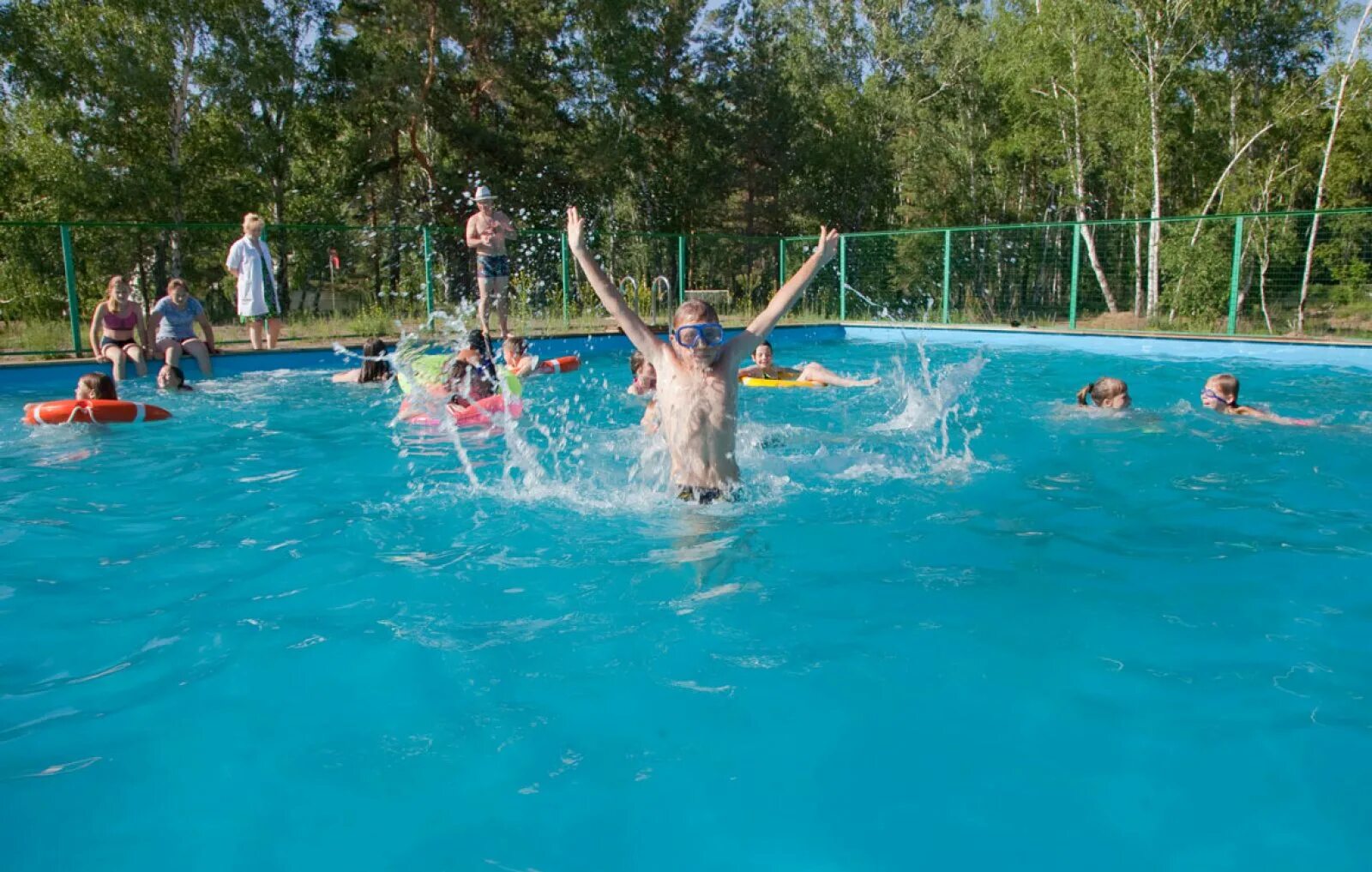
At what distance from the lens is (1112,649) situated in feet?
11.8

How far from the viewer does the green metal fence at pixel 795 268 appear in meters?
15.5

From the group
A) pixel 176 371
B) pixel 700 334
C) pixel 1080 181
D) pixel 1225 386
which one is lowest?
pixel 1225 386

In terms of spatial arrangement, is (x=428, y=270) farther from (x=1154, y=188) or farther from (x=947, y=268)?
(x=1154, y=188)

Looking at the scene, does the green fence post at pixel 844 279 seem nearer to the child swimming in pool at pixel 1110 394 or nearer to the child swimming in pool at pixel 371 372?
the child swimming in pool at pixel 371 372

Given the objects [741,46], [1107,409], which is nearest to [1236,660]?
[1107,409]

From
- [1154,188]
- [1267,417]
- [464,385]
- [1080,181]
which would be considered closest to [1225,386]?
[1267,417]

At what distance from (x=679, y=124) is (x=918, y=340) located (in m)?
12.7

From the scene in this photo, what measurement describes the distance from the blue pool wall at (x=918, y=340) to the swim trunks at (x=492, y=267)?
2726 millimetres

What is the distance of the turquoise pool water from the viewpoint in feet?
8.36

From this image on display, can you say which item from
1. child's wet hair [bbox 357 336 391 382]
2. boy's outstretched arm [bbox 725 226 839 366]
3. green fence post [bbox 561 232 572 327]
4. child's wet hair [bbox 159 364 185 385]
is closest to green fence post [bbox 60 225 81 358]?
child's wet hair [bbox 159 364 185 385]

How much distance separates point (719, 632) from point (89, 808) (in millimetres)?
2153

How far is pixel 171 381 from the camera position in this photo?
1048 centimetres

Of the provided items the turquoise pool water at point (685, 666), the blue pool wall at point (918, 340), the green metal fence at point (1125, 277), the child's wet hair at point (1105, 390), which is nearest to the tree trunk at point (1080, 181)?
the green metal fence at point (1125, 277)

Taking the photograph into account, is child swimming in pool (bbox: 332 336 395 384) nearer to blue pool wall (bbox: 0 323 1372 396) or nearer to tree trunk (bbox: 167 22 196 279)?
blue pool wall (bbox: 0 323 1372 396)
